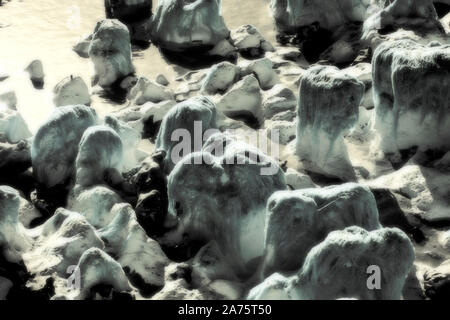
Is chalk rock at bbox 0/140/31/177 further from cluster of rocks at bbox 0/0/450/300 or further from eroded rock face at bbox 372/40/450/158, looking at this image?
eroded rock face at bbox 372/40/450/158

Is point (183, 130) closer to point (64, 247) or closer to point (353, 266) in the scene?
point (64, 247)

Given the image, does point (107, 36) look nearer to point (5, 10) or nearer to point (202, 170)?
point (5, 10)

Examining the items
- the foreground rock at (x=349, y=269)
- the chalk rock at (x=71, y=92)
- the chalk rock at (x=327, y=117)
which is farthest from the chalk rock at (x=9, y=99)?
the foreground rock at (x=349, y=269)

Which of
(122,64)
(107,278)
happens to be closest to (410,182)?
(107,278)

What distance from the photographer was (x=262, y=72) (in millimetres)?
7012

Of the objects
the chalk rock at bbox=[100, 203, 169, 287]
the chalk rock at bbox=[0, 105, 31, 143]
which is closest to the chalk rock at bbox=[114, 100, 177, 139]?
the chalk rock at bbox=[0, 105, 31, 143]

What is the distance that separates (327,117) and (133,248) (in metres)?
1.88

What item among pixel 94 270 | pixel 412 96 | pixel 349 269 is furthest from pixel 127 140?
pixel 349 269

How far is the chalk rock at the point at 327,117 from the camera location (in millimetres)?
5508

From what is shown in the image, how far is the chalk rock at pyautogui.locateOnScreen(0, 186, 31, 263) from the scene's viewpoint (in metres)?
4.77

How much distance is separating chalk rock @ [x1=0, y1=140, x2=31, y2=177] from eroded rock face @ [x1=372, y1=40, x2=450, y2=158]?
2.93 m

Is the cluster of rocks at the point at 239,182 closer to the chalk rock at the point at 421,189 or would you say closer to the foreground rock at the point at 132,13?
the chalk rock at the point at 421,189
